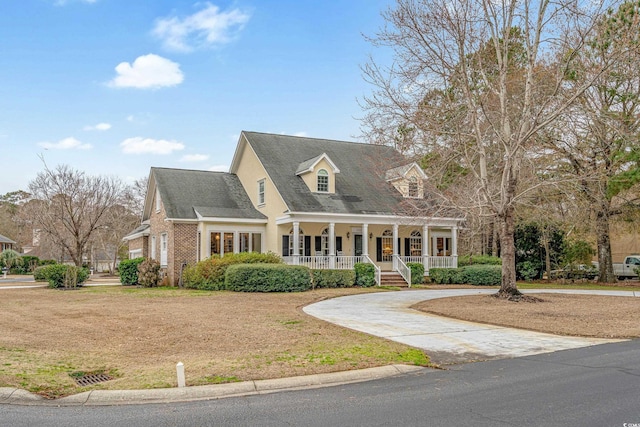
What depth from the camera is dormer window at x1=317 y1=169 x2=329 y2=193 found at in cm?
2739

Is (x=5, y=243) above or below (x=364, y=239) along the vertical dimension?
above

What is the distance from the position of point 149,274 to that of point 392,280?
12.7m

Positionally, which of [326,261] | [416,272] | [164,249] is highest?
[164,249]

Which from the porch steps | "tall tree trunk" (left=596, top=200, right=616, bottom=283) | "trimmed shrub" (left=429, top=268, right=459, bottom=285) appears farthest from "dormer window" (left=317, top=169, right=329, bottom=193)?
"tall tree trunk" (left=596, top=200, right=616, bottom=283)

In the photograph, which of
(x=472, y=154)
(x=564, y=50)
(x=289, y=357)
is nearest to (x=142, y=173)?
(x=472, y=154)

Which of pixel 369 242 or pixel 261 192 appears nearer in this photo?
pixel 261 192

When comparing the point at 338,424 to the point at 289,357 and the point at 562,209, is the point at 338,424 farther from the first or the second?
the point at 562,209

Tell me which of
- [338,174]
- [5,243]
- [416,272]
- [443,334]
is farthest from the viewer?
[5,243]

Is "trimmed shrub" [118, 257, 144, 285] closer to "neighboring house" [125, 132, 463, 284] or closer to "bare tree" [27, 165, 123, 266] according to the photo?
"neighboring house" [125, 132, 463, 284]

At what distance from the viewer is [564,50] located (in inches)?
722

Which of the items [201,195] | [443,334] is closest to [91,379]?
[443,334]

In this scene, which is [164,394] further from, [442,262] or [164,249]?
[442,262]

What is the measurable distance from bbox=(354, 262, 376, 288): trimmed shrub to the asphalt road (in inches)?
698

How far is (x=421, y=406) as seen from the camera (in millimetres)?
5910
